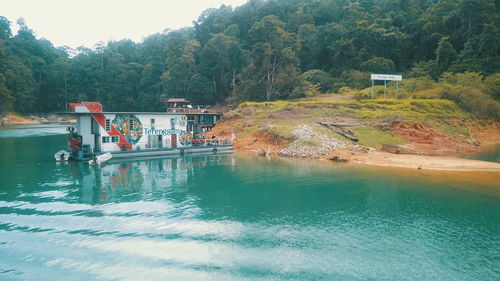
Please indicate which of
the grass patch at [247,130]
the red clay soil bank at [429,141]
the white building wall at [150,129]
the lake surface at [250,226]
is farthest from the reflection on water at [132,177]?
the red clay soil bank at [429,141]

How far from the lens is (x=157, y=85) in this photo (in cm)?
11825

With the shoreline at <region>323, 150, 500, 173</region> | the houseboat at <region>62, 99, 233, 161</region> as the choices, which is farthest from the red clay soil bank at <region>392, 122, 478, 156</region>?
the houseboat at <region>62, 99, 233, 161</region>

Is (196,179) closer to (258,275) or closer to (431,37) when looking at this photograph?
(258,275)

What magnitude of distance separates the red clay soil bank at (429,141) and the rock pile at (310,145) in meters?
9.95

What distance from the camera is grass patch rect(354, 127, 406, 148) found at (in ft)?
149

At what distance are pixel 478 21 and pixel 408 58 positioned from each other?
15621mm

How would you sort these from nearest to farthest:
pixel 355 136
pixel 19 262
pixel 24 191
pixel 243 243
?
pixel 19 262, pixel 243 243, pixel 24 191, pixel 355 136

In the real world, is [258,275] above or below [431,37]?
below

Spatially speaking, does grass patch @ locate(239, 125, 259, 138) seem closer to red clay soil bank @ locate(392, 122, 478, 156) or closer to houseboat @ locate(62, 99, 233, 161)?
houseboat @ locate(62, 99, 233, 161)

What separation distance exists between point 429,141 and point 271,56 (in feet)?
114

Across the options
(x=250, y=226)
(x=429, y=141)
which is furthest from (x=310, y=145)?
(x=250, y=226)

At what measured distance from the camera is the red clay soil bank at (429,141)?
44.2 m

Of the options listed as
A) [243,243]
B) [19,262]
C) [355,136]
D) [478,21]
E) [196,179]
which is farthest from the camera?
[478,21]

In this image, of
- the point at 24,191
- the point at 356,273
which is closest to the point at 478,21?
the point at 356,273
